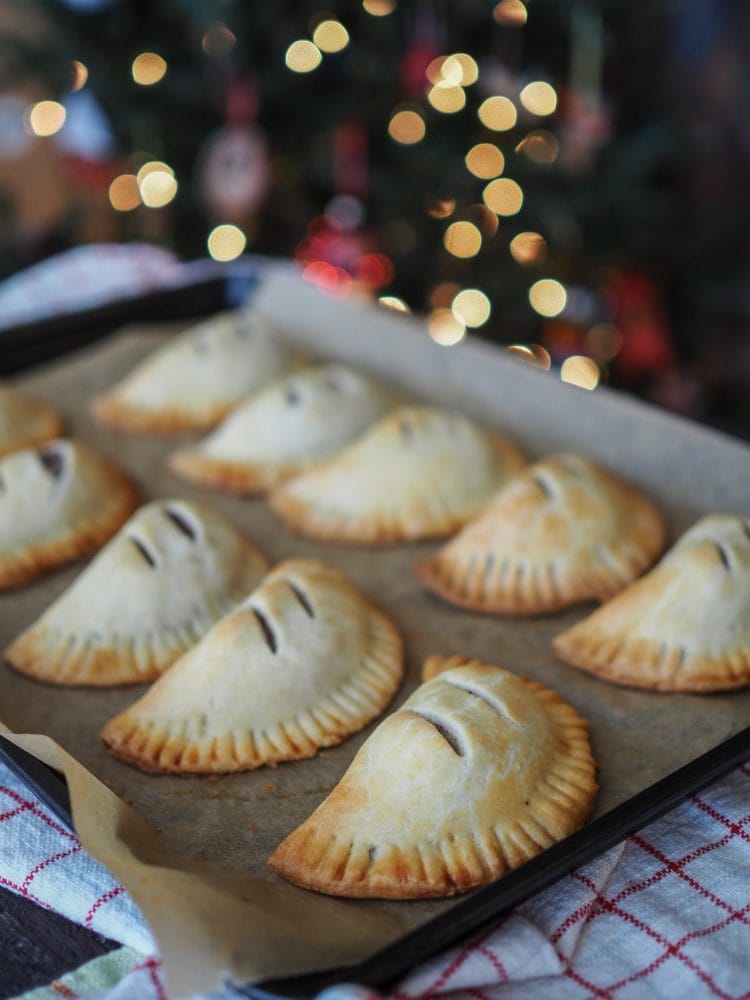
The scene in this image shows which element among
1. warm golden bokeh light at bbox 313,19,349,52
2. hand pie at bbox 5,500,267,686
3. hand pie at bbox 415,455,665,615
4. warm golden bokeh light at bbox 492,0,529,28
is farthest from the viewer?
warm golden bokeh light at bbox 313,19,349,52

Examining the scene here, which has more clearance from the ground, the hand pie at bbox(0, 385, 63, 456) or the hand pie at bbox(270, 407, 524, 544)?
the hand pie at bbox(270, 407, 524, 544)

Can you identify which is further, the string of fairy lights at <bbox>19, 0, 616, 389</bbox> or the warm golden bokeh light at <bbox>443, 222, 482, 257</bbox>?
the warm golden bokeh light at <bbox>443, 222, 482, 257</bbox>

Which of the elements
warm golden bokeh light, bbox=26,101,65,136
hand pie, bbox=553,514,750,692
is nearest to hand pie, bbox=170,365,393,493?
hand pie, bbox=553,514,750,692

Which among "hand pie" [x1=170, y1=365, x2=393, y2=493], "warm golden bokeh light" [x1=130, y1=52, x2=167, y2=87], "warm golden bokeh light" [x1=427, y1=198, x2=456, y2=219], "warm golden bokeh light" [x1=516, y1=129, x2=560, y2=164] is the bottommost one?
"hand pie" [x1=170, y1=365, x2=393, y2=493]

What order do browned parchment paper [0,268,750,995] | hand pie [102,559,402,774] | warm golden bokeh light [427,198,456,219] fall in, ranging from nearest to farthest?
browned parchment paper [0,268,750,995], hand pie [102,559,402,774], warm golden bokeh light [427,198,456,219]

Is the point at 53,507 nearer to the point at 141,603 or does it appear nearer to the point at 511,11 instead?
the point at 141,603

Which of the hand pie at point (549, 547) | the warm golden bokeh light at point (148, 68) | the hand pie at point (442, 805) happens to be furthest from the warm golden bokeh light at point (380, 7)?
the hand pie at point (442, 805)

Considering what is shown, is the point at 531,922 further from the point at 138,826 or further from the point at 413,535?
the point at 413,535

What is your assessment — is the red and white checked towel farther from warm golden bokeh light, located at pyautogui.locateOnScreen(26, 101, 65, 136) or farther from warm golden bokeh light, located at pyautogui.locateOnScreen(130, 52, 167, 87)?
warm golden bokeh light, located at pyautogui.locateOnScreen(26, 101, 65, 136)
